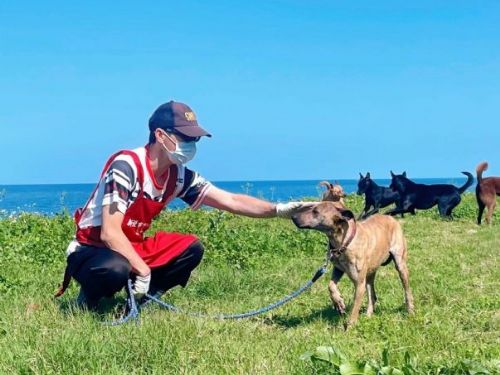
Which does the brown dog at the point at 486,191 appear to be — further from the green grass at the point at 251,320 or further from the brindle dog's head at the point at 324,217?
the brindle dog's head at the point at 324,217

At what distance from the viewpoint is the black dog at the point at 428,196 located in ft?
57.5

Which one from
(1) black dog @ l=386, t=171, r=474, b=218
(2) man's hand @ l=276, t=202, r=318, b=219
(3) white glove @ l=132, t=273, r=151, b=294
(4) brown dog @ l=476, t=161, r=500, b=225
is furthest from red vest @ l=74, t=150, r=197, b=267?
(1) black dog @ l=386, t=171, r=474, b=218


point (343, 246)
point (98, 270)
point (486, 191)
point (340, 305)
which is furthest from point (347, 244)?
point (486, 191)

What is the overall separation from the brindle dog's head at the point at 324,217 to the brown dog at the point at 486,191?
37.9 ft

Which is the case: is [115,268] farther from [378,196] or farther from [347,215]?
[378,196]

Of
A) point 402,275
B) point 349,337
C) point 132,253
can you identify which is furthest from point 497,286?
point 132,253

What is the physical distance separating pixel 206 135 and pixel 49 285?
294 cm

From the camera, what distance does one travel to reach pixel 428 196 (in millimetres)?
18000

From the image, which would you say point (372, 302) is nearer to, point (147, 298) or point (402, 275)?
point (402, 275)

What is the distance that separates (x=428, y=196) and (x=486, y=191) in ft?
6.14

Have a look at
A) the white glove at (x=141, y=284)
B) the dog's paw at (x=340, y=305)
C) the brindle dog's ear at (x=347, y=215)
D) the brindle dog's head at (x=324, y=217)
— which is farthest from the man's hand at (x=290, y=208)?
the white glove at (x=141, y=284)

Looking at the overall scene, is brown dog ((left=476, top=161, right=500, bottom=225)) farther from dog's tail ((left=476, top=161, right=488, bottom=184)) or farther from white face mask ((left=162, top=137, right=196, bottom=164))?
white face mask ((left=162, top=137, right=196, bottom=164))

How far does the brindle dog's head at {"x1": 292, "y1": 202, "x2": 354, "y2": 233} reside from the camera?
5609 mm

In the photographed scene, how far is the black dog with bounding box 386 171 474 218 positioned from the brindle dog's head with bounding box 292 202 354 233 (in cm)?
1209
